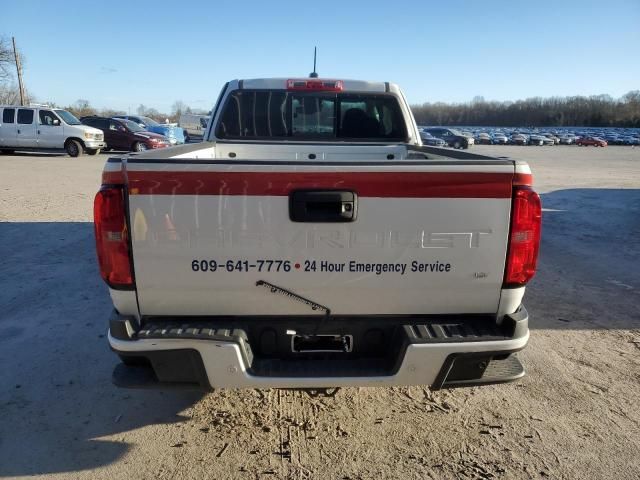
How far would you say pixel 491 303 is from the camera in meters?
2.57

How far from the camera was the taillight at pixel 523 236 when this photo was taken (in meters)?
2.41

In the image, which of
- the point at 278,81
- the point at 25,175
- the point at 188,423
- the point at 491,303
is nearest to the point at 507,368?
the point at 491,303

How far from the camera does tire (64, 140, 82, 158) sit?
794 inches

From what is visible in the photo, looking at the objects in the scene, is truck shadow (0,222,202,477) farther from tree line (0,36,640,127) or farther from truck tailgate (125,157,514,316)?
tree line (0,36,640,127)

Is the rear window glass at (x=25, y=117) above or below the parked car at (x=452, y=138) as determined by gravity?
above

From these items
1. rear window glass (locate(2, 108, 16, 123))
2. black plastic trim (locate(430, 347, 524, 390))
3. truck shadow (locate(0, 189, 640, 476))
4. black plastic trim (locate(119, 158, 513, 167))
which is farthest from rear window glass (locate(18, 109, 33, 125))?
black plastic trim (locate(430, 347, 524, 390))

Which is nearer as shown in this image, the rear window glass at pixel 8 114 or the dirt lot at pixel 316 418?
the dirt lot at pixel 316 418

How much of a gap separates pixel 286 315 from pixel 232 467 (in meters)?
0.94

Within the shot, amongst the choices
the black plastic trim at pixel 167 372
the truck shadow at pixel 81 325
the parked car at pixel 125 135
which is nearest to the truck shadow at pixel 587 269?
the truck shadow at pixel 81 325

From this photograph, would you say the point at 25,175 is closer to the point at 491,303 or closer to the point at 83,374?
the point at 83,374

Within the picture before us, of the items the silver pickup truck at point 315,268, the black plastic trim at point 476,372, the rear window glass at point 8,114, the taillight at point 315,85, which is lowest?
the black plastic trim at point 476,372

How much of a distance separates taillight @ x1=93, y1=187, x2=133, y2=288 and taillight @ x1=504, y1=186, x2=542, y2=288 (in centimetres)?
196

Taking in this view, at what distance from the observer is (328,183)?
2.35 meters

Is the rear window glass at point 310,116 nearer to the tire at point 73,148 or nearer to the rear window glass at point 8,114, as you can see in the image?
the tire at point 73,148
